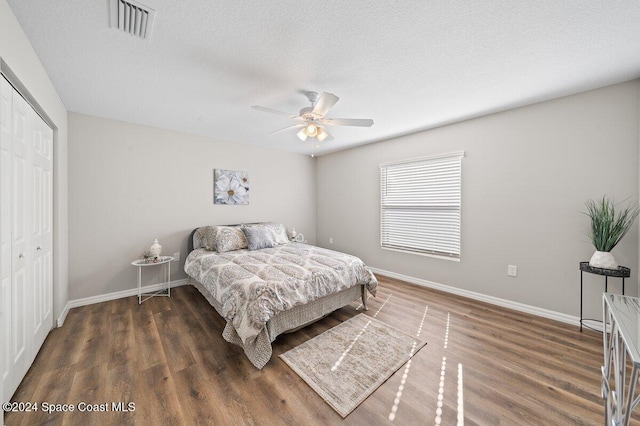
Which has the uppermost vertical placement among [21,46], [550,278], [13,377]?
[21,46]

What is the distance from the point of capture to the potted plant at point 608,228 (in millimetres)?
2174

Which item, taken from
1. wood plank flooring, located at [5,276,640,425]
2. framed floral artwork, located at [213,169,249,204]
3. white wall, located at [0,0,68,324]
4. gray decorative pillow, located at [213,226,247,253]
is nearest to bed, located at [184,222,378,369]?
gray decorative pillow, located at [213,226,247,253]

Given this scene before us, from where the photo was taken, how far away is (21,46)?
1.59m

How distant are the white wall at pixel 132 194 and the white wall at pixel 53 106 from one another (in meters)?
0.20

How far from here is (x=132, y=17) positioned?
1.52 m

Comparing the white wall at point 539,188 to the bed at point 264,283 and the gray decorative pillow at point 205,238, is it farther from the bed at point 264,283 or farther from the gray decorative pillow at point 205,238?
the gray decorative pillow at point 205,238

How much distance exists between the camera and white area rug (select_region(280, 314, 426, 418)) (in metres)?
1.66

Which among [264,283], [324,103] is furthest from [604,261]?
[264,283]

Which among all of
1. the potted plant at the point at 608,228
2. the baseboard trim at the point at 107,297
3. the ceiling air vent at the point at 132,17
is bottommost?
the baseboard trim at the point at 107,297

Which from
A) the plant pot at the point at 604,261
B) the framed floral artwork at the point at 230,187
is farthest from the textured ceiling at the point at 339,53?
the plant pot at the point at 604,261

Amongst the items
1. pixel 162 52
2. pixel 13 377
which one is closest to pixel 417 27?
pixel 162 52

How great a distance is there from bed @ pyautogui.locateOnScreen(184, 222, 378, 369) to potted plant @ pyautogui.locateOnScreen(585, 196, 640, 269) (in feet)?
6.94

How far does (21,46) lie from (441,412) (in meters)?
3.61

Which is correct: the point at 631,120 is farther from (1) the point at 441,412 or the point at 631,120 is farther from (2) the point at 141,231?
(2) the point at 141,231
